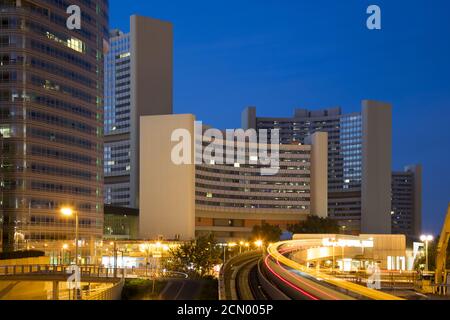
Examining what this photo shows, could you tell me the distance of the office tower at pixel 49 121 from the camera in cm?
11731

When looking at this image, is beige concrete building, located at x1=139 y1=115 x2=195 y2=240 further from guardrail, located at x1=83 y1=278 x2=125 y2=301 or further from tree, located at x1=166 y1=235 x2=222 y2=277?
guardrail, located at x1=83 y1=278 x2=125 y2=301

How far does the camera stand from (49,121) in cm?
12431

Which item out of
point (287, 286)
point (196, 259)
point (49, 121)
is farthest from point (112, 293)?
point (49, 121)

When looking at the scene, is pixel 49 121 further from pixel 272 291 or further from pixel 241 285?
pixel 272 291

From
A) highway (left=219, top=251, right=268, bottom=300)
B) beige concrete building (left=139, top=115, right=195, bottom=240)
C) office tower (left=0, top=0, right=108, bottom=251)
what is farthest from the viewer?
beige concrete building (left=139, top=115, right=195, bottom=240)

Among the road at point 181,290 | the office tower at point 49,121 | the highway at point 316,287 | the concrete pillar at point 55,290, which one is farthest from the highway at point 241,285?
the office tower at point 49,121

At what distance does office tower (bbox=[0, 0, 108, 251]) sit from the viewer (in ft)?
385

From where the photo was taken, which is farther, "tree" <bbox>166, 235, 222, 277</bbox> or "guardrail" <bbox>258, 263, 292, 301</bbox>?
"tree" <bbox>166, 235, 222, 277</bbox>

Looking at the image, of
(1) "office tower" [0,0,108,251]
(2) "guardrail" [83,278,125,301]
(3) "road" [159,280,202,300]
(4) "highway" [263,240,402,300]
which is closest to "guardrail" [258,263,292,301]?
(4) "highway" [263,240,402,300]

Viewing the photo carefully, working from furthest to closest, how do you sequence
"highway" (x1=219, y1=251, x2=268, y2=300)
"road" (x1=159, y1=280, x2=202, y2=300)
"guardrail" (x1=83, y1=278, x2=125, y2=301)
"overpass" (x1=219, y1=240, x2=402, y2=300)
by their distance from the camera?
1. "road" (x1=159, y1=280, x2=202, y2=300)
2. "highway" (x1=219, y1=251, x2=268, y2=300)
3. "guardrail" (x1=83, y1=278, x2=125, y2=301)
4. "overpass" (x1=219, y1=240, x2=402, y2=300)

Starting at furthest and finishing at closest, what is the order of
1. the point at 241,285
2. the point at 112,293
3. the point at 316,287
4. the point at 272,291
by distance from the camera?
1. the point at 241,285
2. the point at 112,293
3. the point at 272,291
4. the point at 316,287

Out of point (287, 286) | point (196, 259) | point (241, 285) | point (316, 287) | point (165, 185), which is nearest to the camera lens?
point (316, 287)
